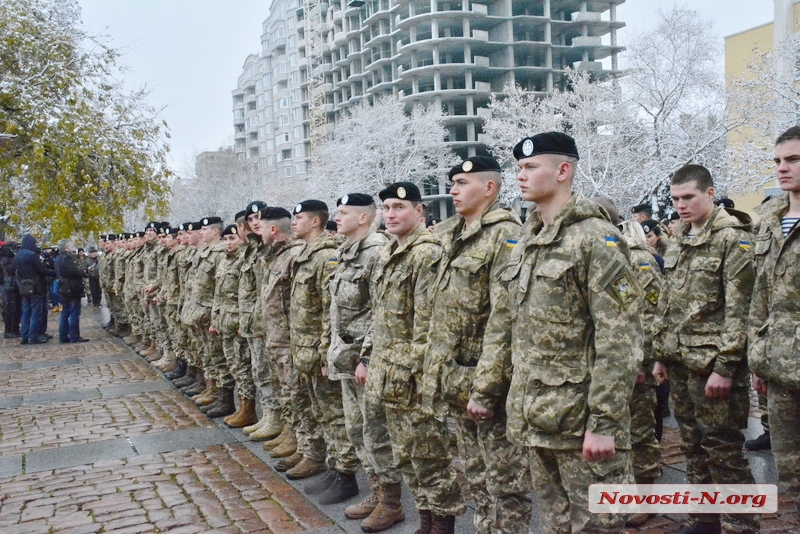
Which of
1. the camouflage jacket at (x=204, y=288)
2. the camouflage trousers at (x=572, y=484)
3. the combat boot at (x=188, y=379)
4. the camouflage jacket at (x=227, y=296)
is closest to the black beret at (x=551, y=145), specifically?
the camouflage trousers at (x=572, y=484)

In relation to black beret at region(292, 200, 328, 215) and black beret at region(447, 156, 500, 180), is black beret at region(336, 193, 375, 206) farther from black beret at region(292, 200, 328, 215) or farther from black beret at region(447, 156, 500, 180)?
black beret at region(447, 156, 500, 180)

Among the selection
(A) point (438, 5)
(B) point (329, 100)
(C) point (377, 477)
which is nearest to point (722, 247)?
(C) point (377, 477)

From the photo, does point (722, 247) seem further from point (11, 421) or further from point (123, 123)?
point (123, 123)

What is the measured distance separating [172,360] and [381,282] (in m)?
8.27

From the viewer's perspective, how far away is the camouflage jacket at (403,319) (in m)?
4.24

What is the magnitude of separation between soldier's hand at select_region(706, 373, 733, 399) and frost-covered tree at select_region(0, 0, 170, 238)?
16.4m

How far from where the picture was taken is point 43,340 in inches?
637

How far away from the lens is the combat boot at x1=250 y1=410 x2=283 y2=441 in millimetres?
7258

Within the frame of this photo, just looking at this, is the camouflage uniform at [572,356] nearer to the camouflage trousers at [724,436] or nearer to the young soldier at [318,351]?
the camouflage trousers at [724,436]

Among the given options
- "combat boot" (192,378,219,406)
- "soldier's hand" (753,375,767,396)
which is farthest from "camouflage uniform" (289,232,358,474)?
"combat boot" (192,378,219,406)

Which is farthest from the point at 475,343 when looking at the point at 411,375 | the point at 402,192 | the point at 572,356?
the point at 402,192

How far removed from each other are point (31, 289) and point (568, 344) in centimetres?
1534

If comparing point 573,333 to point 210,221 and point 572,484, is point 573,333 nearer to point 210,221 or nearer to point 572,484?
point 572,484

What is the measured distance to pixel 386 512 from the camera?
15.9ft
